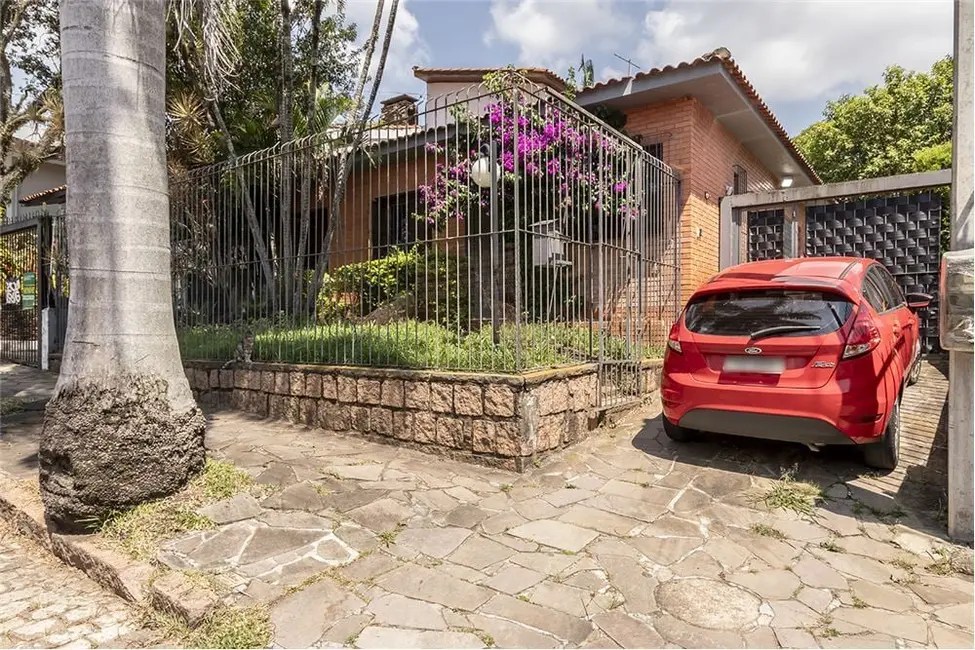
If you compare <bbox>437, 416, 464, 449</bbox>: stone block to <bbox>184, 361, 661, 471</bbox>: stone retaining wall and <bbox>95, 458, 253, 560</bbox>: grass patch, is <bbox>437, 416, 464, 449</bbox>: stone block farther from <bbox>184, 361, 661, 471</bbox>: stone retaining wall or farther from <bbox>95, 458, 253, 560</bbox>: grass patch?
<bbox>95, 458, 253, 560</bbox>: grass patch

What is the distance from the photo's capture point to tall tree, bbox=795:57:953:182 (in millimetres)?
18859

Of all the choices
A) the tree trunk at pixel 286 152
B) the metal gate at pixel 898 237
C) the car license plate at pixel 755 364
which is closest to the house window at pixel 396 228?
the tree trunk at pixel 286 152

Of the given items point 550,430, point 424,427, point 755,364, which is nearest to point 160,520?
point 424,427

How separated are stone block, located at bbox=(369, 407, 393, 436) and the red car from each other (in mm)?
2552

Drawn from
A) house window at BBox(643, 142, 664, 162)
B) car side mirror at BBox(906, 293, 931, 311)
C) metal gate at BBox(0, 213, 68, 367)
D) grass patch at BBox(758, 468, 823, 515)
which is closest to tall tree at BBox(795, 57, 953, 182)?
house window at BBox(643, 142, 664, 162)

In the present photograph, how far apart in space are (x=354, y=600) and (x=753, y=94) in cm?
891

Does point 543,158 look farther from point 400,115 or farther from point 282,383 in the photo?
point 282,383

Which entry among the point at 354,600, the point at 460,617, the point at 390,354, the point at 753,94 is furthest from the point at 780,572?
the point at 753,94

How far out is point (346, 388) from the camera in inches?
232

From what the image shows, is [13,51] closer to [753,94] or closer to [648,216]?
[648,216]

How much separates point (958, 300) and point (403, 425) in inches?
166

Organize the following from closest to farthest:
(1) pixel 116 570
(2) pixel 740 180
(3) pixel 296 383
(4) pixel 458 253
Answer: (1) pixel 116 570 → (4) pixel 458 253 → (3) pixel 296 383 → (2) pixel 740 180

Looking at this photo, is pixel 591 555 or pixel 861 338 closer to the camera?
pixel 591 555

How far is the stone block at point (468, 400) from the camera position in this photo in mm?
4852
